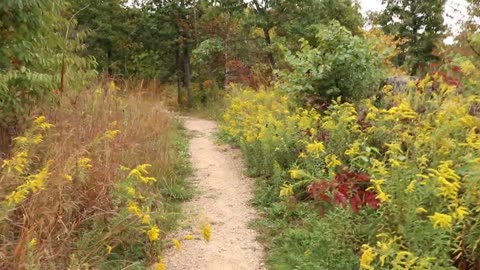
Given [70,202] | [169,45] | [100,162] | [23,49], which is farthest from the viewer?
[169,45]

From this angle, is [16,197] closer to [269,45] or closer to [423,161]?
[423,161]

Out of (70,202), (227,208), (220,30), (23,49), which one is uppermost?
(220,30)

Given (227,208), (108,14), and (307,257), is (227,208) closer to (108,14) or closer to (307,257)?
(307,257)

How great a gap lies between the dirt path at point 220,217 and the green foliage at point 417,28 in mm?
15376

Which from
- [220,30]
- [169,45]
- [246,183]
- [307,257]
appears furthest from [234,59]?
[307,257]

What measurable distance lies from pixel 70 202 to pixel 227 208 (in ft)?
7.11

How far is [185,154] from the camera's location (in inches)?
299

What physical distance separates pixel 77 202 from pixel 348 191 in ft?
6.81

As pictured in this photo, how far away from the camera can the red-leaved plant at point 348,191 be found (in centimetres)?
313

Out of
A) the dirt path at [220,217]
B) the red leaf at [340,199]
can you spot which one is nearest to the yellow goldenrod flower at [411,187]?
the red leaf at [340,199]

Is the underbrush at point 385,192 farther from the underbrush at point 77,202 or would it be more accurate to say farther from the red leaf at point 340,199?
the underbrush at point 77,202

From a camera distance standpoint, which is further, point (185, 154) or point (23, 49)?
point (185, 154)

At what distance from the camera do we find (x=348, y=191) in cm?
328

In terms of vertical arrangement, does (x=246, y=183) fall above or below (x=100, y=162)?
below
